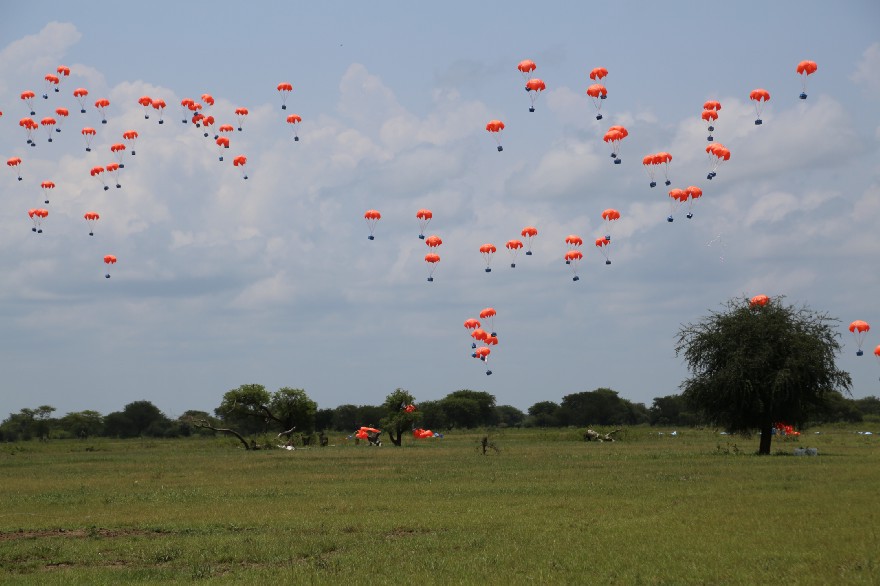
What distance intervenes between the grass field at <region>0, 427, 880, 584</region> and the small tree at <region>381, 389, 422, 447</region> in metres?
42.4

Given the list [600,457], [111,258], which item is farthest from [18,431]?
[600,457]

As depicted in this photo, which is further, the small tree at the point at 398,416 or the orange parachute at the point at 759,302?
the small tree at the point at 398,416

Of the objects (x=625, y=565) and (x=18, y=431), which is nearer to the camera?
(x=625, y=565)

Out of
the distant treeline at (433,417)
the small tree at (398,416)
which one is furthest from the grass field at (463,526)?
the distant treeline at (433,417)

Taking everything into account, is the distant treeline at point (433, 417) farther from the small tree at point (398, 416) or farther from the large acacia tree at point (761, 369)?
the large acacia tree at point (761, 369)

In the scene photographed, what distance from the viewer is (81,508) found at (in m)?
31.4

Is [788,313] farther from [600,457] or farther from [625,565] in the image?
[625,565]

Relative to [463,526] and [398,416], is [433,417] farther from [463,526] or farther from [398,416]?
[463,526]

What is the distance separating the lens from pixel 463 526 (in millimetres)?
24219

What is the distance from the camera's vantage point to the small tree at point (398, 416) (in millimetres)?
86375

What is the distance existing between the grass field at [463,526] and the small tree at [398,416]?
4238 centimetres

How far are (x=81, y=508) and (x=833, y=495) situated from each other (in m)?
22.5

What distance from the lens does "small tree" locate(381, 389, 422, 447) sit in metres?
86.4

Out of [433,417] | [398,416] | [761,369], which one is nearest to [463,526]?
[761,369]
